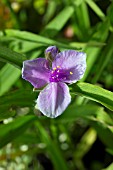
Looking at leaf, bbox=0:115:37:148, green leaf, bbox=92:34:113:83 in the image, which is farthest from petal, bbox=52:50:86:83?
green leaf, bbox=92:34:113:83

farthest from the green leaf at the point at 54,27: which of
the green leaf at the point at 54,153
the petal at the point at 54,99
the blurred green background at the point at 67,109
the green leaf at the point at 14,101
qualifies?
the petal at the point at 54,99

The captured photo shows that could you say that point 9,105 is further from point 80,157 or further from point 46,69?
point 80,157

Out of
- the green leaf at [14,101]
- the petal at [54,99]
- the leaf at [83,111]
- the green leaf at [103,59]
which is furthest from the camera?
the green leaf at [103,59]

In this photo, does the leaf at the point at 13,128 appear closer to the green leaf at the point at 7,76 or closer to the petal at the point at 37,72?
the green leaf at the point at 7,76

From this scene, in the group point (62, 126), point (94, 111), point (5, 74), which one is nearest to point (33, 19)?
point (62, 126)

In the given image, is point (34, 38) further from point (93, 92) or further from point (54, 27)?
point (93, 92)

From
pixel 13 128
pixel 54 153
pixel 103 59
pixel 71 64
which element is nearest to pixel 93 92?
pixel 71 64
